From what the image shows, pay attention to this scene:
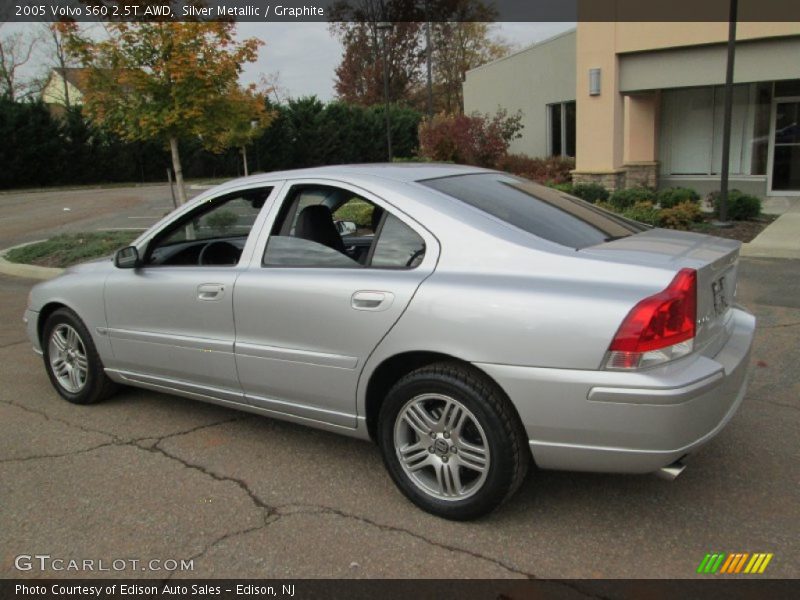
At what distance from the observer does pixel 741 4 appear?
13.4 metres

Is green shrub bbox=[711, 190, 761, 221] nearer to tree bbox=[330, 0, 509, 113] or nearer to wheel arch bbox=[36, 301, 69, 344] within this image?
wheel arch bbox=[36, 301, 69, 344]

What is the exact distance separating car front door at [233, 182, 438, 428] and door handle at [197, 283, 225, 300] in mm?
134

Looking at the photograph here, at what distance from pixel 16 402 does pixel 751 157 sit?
17.0 meters

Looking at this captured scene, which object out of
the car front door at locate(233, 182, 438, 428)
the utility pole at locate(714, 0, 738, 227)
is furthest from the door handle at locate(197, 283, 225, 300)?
the utility pole at locate(714, 0, 738, 227)

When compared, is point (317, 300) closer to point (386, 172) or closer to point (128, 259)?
point (386, 172)

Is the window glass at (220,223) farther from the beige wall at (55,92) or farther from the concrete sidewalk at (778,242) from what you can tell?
the beige wall at (55,92)

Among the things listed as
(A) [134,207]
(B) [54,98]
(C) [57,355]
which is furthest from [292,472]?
(B) [54,98]

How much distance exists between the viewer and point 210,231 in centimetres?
517

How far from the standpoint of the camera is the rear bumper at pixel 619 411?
2.72 m

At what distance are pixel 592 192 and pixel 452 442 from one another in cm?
1248

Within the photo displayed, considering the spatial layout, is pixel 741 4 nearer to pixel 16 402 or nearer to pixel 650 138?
pixel 650 138

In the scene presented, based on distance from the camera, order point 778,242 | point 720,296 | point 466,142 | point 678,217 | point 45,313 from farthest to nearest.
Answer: point 466,142 → point 678,217 → point 778,242 → point 45,313 → point 720,296

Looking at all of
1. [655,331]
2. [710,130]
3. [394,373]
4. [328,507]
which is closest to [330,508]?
[328,507]

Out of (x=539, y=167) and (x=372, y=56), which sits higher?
(x=372, y=56)
